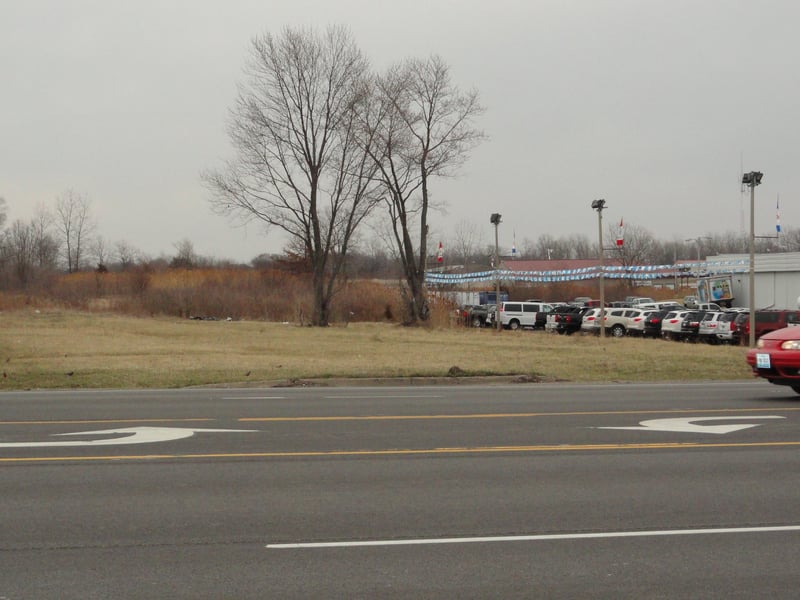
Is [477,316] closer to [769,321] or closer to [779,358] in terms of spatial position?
[769,321]

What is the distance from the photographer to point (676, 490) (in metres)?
8.66

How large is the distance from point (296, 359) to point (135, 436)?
54.8ft

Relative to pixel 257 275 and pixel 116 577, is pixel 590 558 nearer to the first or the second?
pixel 116 577

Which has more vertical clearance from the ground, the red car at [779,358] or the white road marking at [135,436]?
the red car at [779,358]

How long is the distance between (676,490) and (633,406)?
726 cm

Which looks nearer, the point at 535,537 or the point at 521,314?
the point at 535,537

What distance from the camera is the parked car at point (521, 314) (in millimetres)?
62197

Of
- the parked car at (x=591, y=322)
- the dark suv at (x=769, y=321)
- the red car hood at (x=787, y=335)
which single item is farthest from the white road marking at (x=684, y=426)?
the parked car at (x=591, y=322)

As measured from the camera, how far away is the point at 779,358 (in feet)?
50.7

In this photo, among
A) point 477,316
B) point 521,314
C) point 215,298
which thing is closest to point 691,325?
point 521,314

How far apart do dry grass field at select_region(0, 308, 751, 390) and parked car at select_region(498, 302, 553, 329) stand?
62.0ft

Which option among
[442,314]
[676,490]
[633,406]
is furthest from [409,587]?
[442,314]

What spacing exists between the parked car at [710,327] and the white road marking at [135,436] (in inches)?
1448

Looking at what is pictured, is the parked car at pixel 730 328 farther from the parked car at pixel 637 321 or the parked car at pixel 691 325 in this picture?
the parked car at pixel 637 321
